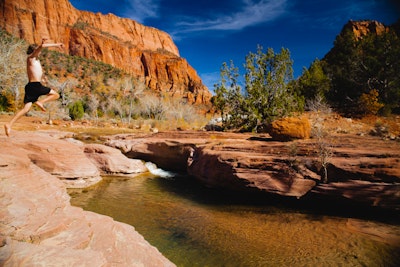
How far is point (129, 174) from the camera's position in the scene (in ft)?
37.6

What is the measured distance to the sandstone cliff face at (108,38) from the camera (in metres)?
86.0

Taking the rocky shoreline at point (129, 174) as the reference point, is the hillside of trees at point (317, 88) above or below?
above

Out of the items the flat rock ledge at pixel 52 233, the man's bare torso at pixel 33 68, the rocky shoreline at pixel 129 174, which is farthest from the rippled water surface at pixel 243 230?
the man's bare torso at pixel 33 68

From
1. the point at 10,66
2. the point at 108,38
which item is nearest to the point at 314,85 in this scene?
the point at 10,66

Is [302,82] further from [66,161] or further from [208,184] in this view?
[66,161]

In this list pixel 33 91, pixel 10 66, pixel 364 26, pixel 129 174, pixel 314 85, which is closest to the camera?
pixel 33 91

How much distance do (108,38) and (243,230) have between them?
119 meters

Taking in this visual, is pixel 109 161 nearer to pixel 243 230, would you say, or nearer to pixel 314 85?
pixel 243 230

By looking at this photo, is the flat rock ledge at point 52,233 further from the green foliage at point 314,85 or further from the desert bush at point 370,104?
the green foliage at point 314,85

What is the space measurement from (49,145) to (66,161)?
0.84 m

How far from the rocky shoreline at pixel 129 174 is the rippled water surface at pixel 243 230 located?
26.8 inches

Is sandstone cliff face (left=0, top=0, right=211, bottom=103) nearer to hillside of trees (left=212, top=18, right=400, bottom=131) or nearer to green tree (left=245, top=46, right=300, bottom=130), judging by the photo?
hillside of trees (left=212, top=18, right=400, bottom=131)

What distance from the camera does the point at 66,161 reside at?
8953 millimetres

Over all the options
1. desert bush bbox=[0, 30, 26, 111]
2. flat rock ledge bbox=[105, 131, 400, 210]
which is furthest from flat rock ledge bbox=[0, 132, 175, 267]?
desert bush bbox=[0, 30, 26, 111]
